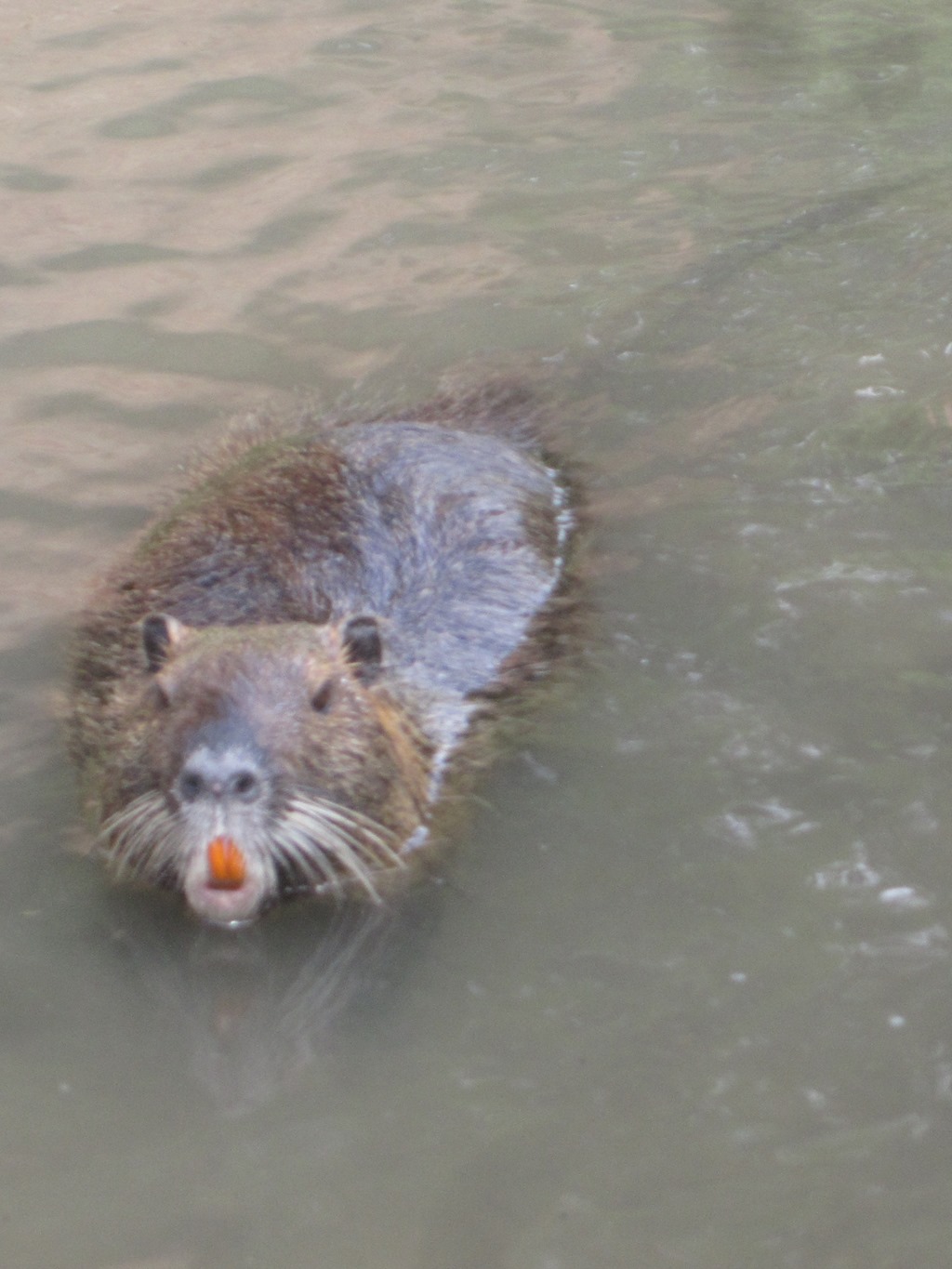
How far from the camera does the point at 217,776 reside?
3191 mm

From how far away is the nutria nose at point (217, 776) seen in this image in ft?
10.5

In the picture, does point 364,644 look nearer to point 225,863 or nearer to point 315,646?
point 315,646

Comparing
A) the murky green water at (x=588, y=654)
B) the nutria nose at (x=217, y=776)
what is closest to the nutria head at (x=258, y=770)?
the nutria nose at (x=217, y=776)

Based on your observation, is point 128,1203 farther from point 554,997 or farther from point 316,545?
point 316,545

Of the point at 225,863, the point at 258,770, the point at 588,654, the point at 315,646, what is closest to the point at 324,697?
the point at 315,646

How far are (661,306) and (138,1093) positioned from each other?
3848 millimetres

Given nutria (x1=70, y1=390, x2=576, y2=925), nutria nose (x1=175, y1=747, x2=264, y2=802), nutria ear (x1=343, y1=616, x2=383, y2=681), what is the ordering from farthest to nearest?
nutria ear (x1=343, y1=616, x2=383, y2=681) < nutria (x1=70, y1=390, x2=576, y2=925) < nutria nose (x1=175, y1=747, x2=264, y2=802)

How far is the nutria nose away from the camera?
10.5ft

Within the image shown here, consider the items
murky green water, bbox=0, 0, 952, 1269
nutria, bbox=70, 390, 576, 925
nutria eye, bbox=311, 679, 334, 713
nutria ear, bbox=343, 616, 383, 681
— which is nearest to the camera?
murky green water, bbox=0, 0, 952, 1269

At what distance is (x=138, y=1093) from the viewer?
301 centimetres

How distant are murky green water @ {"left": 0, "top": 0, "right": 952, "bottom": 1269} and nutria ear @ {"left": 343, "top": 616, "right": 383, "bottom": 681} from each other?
0.42 meters

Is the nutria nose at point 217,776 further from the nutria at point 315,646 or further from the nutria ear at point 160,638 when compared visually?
the nutria ear at point 160,638

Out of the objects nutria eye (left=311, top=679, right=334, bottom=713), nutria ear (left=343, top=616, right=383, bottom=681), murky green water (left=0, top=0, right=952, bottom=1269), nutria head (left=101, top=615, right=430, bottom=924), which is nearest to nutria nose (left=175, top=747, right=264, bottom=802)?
nutria head (left=101, top=615, right=430, bottom=924)

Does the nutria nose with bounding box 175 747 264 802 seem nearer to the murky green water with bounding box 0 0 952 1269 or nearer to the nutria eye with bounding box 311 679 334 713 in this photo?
the nutria eye with bounding box 311 679 334 713
